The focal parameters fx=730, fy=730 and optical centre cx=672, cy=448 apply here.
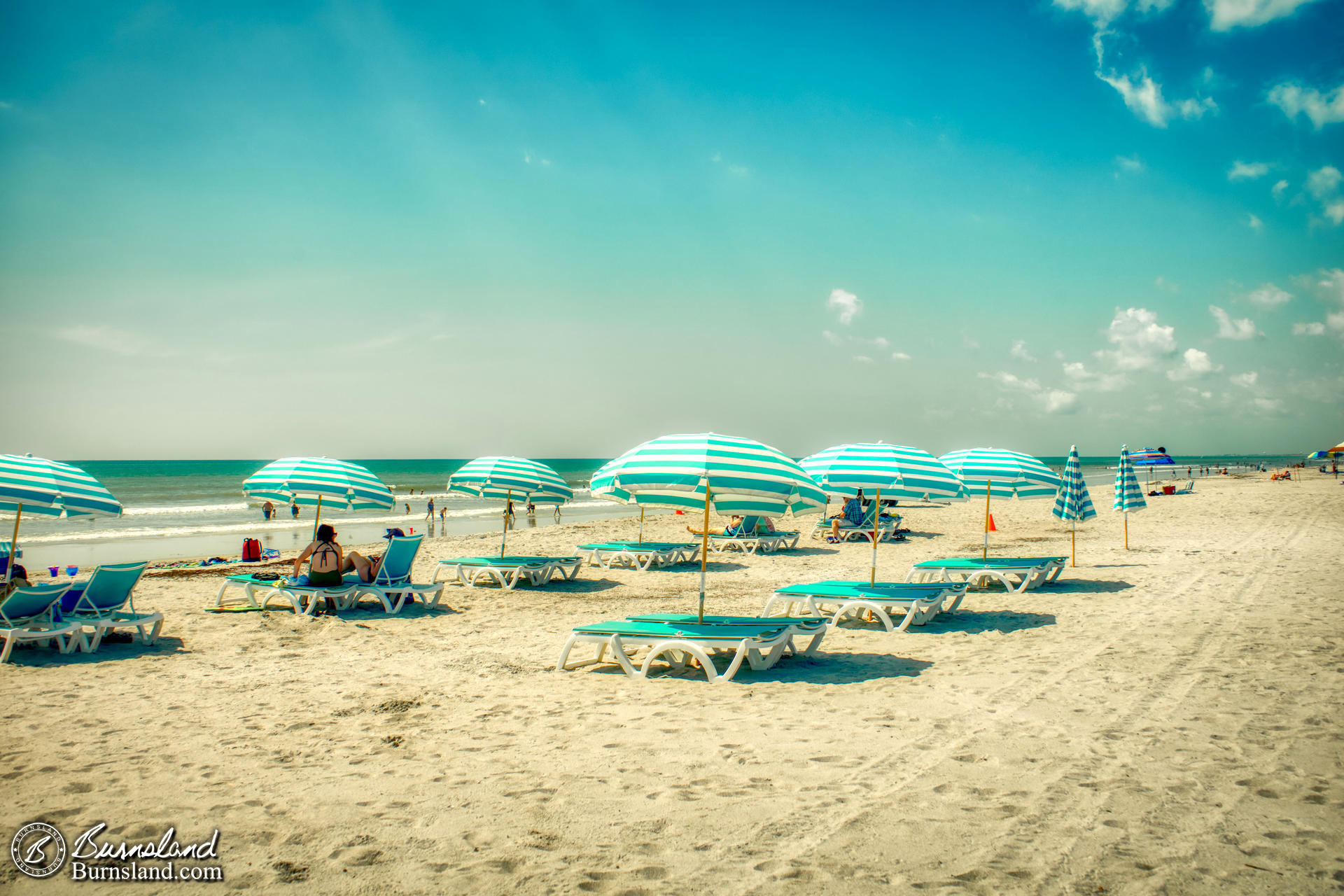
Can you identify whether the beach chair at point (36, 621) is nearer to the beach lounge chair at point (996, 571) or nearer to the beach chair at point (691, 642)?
the beach chair at point (691, 642)

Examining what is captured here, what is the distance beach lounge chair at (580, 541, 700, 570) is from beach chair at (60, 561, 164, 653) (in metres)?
8.23

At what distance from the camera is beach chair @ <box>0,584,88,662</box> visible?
725cm

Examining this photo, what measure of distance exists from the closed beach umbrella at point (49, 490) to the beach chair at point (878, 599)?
7.81 meters

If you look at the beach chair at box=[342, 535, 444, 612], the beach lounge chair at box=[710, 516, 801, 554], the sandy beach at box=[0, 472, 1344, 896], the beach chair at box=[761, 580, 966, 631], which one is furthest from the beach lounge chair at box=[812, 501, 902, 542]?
the beach chair at box=[342, 535, 444, 612]

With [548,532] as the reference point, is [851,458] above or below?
above

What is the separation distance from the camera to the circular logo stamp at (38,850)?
11.0 ft

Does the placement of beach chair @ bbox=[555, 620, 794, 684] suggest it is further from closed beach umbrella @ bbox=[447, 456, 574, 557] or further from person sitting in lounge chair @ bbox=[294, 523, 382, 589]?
closed beach umbrella @ bbox=[447, 456, 574, 557]

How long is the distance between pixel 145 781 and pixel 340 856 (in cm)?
180

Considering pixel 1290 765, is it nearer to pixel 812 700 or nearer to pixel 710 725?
pixel 812 700

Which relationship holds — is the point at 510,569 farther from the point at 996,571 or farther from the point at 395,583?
the point at 996,571

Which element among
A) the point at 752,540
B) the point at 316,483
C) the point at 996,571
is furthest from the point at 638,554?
the point at 996,571

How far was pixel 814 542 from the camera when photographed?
1900 cm

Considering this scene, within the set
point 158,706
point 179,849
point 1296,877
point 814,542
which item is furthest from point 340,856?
point 814,542

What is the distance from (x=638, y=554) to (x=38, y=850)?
11779mm
